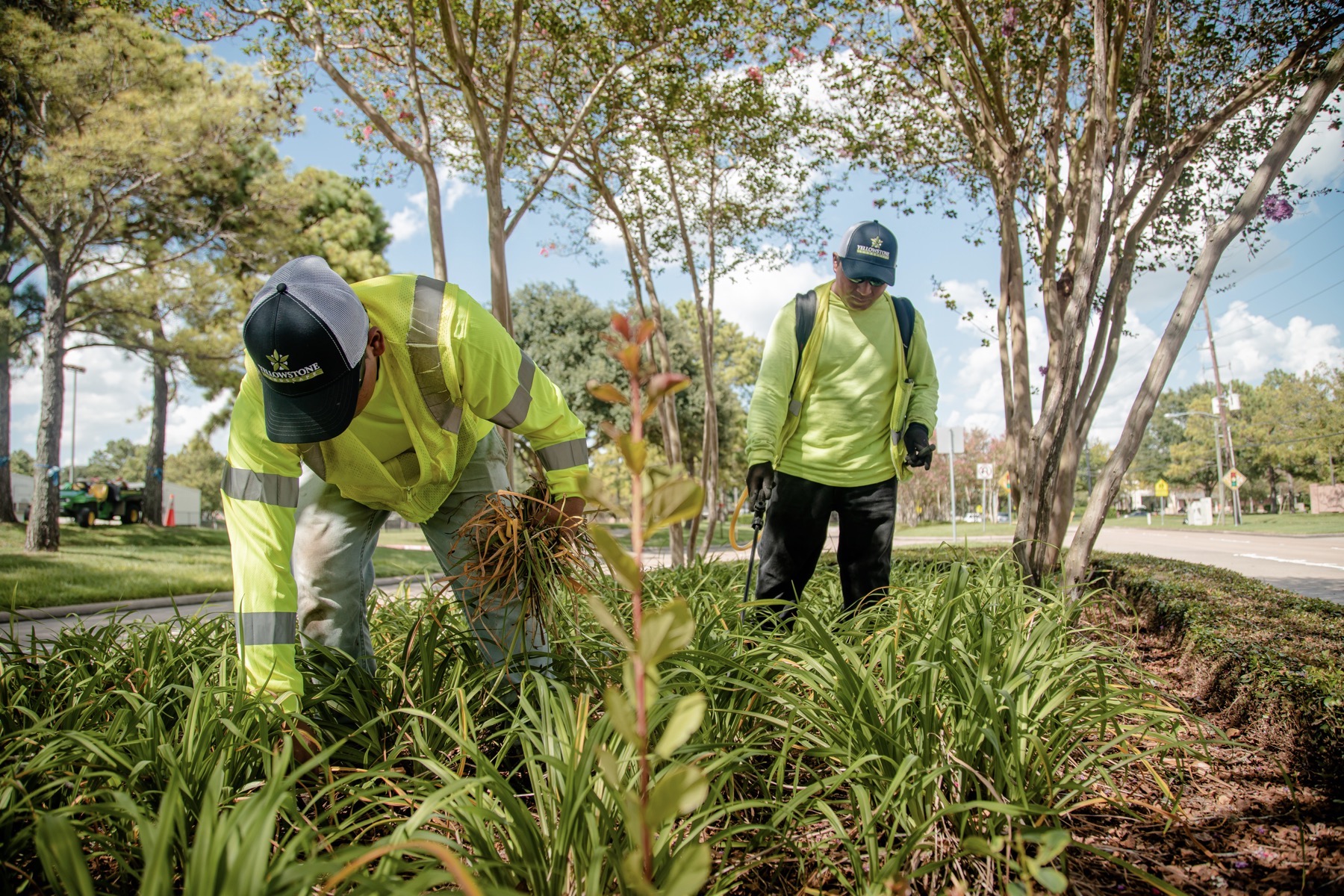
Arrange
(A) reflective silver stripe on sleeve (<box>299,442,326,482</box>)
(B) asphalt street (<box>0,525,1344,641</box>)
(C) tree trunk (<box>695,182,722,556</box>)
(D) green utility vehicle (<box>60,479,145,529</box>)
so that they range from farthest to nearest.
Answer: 1. (D) green utility vehicle (<box>60,479,145,529</box>)
2. (C) tree trunk (<box>695,182,722,556</box>)
3. (B) asphalt street (<box>0,525,1344,641</box>)
4. (A) reflective silver stripe on sleeve (<box>299,442,326,482</box>)

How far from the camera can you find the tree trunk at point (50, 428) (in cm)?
1186

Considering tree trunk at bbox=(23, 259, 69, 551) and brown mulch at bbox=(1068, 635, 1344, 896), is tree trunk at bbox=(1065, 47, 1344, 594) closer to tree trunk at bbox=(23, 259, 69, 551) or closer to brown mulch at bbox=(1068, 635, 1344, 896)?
brown mulch at bbox=(1068, 635, 1344, 896)

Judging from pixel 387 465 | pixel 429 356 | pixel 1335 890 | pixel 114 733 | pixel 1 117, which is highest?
pixel 1 117

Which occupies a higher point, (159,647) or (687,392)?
(687,392)

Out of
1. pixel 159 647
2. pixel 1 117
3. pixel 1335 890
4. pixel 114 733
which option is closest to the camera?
pixel 1335 890

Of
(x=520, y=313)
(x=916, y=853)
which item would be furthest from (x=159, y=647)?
(x=520, y=313)

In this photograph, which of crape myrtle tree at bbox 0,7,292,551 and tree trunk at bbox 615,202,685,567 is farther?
crape myrtle tree at bbox 0,7,292,551

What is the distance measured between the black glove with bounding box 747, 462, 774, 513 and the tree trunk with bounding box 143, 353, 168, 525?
66.4 feet

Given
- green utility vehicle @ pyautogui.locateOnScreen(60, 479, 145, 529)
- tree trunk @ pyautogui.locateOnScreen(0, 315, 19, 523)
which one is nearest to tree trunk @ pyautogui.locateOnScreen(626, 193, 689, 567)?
tree trunk @ pyautogui.locateOnScreen(0, 315, 19, 523)

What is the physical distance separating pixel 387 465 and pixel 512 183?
324 inches

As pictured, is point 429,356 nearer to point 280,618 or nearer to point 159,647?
point 280,618

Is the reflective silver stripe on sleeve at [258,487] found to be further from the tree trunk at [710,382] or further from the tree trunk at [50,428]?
the tree trunk at [50,428]

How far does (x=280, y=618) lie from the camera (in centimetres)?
191

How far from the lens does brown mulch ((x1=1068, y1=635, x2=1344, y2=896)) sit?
143 centimetres
